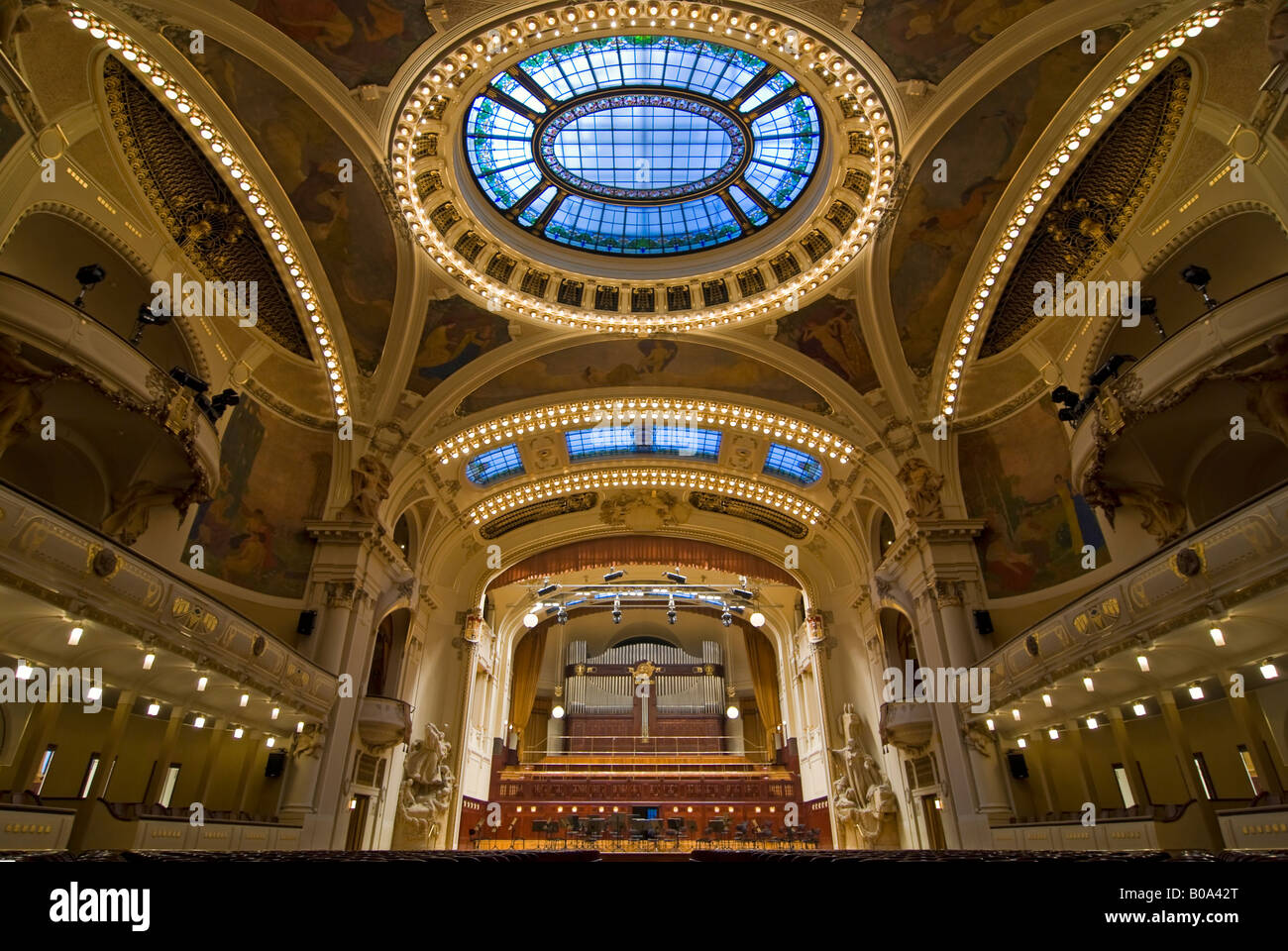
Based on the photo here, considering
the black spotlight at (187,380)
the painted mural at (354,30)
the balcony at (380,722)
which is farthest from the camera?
the balcony at (380,722)

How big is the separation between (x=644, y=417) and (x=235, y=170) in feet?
39.4

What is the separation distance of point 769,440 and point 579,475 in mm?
6871

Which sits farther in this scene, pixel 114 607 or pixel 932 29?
pixel 932 29

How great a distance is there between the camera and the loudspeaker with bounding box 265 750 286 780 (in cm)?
1458

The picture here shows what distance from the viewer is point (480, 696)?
27.2 m

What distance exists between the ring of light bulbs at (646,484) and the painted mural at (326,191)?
6.91m

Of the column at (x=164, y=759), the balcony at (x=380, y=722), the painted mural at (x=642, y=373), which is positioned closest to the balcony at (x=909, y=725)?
the painted mural at (x=642, y=373)

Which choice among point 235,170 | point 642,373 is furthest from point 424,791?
point 235,170

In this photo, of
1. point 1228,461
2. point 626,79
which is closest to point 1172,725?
point 1228,461

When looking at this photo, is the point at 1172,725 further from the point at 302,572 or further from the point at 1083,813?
the point at 302,572

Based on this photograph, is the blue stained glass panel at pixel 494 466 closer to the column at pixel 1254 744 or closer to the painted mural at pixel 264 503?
the painted mural at pixel 264 503

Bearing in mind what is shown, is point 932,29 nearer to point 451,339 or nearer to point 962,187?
point 962,187

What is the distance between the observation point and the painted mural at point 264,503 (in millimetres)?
15156

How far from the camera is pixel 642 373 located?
20.0m
